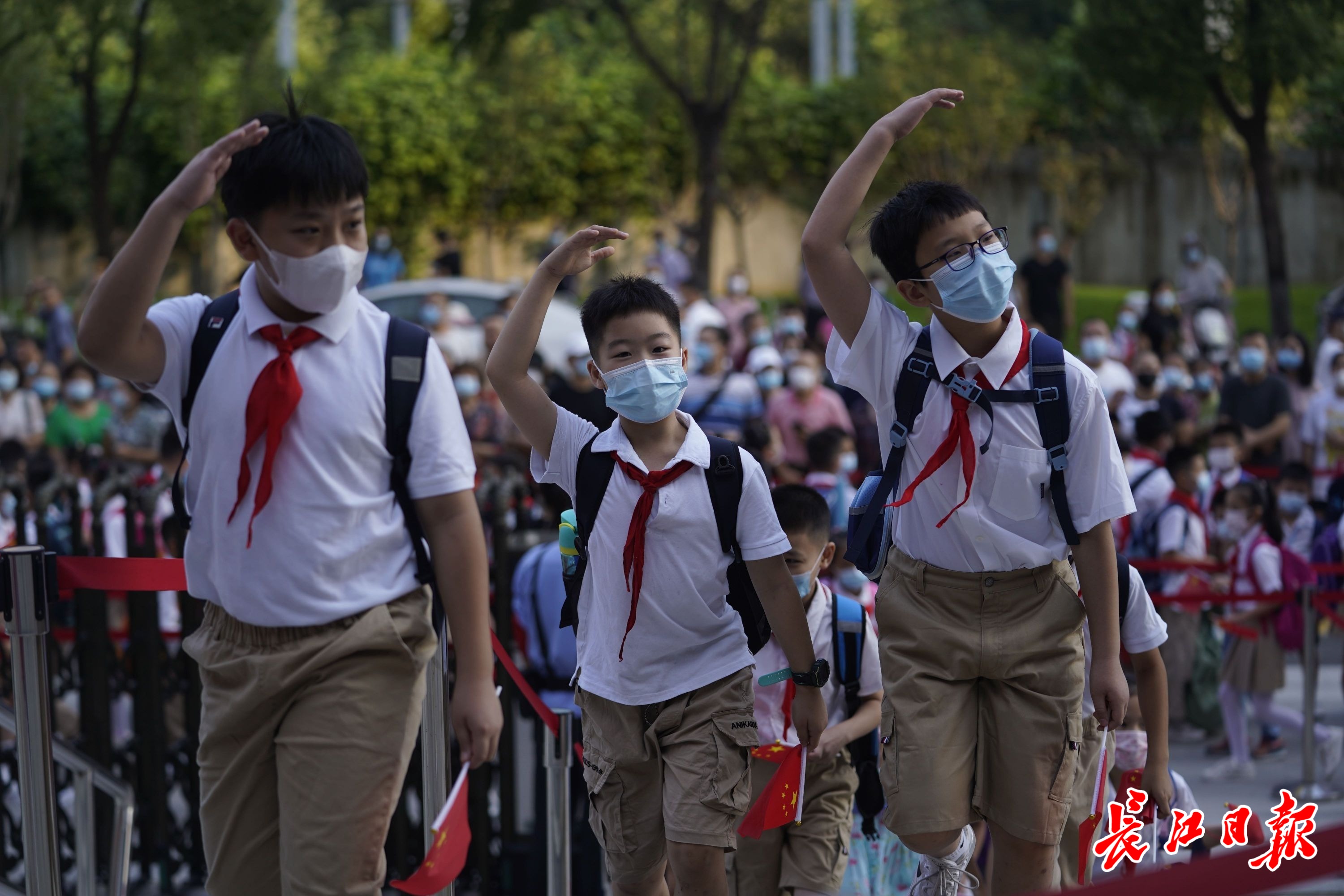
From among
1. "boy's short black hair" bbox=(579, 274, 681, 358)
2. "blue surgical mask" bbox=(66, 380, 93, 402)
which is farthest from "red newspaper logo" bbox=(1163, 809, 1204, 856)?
"blue surgical mask" bbox=(66, 380, 93, 402)

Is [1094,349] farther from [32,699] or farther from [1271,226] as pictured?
[32,699]

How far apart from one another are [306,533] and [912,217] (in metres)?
1.59

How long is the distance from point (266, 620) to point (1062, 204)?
86.8 feet

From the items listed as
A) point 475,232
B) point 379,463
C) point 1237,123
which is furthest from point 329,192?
point 475,232

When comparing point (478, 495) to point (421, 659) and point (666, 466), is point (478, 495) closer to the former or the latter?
point (666, 466)

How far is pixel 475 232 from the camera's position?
98.7 feet

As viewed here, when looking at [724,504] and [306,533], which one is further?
[724,504]

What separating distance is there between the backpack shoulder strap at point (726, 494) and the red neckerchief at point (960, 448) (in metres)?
0.39

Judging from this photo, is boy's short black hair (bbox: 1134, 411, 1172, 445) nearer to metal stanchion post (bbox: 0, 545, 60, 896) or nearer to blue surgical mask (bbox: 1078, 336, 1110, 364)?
blue surgical mask (bbox: 1078, 336, 1110, 364)

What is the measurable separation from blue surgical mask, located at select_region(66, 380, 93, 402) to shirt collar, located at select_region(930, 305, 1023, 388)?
32.2 feet

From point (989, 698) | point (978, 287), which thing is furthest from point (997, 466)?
point (989, 698)

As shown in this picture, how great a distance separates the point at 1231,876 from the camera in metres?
2.19

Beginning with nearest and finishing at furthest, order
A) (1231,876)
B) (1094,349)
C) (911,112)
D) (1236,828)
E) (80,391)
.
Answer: (1231,876), (911,112), (1236,828), (80,391), (1094,349)

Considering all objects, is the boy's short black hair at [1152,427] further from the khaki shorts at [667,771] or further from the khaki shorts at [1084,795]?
the khaki shorts at [667,771]
